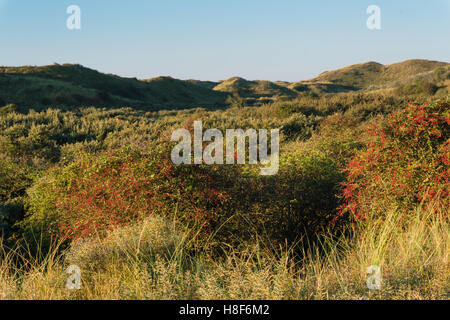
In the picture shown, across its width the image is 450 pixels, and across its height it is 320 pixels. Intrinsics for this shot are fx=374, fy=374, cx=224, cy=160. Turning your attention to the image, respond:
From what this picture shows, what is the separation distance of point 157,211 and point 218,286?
2711 millimetres

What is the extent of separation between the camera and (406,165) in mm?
5652

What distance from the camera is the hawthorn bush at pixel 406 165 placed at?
5.36 m

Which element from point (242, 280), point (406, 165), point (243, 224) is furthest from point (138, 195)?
point (406, 165)

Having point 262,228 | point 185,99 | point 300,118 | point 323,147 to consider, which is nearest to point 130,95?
point 185,99

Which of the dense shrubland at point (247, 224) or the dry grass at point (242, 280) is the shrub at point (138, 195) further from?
the dry grass at point (242, 280)

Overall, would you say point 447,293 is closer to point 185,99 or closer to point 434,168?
point 434,168

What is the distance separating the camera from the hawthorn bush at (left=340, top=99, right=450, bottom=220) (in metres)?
5.36

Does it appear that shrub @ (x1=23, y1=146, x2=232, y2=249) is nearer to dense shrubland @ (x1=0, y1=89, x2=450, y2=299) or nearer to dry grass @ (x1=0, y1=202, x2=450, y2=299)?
dense shrubland @ (x1=0, y1=89, x2=450, y2=299)

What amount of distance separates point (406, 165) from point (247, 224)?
102 inches

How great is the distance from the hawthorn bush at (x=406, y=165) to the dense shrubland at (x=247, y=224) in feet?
0.07

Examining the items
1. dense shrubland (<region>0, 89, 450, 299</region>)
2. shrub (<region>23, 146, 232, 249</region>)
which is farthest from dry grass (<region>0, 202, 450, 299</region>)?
shrub (<region>23, 146, 232, 249</region>)

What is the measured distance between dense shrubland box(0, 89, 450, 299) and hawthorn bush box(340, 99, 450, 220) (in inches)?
0.8

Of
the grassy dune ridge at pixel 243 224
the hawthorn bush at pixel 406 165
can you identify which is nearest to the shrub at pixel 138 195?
the grassy dune ridge at pixel 243 224

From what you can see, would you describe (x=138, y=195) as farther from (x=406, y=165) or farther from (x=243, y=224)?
(x=406, y=165)
